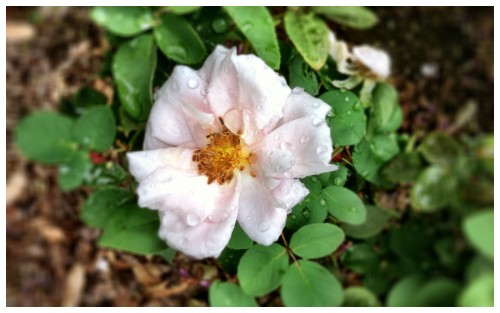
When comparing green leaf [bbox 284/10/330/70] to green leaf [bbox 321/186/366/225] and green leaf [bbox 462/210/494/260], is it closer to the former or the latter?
green leaf [bbox 321/186/366/225]

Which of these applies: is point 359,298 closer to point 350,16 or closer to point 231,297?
point 231,297

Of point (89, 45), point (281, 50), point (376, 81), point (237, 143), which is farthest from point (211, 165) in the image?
point (89, 45)

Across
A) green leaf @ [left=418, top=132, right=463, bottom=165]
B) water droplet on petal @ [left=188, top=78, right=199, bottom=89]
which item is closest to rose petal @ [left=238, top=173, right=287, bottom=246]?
water droplet on petal @ [left=188, top=78, right=199, bottom=89]

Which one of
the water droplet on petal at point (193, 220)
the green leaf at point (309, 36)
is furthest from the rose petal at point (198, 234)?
the green leaf at point (309, 36)
